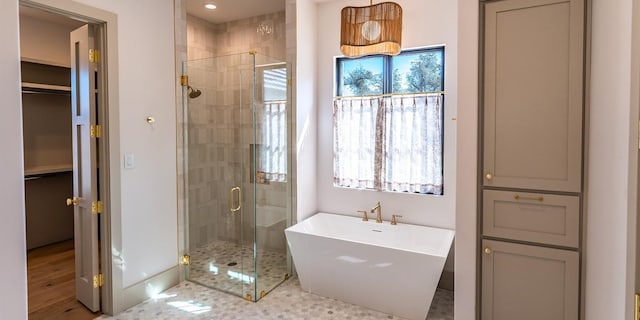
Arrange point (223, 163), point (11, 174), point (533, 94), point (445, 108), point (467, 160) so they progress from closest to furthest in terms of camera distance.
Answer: point (11, 174)
point (533, 94)
point (467, 160)
point (445, 108)
point (223, 163)

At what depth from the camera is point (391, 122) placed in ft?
11.4

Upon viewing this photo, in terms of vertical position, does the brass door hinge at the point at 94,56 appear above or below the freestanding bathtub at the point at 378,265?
above

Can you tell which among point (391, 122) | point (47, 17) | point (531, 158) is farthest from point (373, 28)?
point (47, 17)

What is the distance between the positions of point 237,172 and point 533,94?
2.62 m

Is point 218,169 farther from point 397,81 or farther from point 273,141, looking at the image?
point 397,81

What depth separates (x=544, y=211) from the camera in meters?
2.20

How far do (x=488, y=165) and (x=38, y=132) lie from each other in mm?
5280

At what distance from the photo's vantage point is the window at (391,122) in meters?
3.30

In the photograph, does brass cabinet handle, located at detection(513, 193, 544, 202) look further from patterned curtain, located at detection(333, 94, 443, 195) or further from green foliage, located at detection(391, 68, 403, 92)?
green foliage, located at detection(391, 68, 403, 92)

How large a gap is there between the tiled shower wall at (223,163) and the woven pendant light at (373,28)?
890mm

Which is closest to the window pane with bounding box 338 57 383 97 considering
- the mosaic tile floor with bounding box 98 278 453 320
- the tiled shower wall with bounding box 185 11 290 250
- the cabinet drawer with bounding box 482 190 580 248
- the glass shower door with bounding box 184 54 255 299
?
the tiled shower wall with bounding box 185 11 290 250

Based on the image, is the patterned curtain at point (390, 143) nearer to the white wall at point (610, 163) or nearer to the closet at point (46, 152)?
the white wall at point (610, 163)

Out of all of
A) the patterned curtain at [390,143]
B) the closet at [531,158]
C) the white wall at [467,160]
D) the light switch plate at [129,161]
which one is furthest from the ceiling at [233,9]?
the closet at [531,158]

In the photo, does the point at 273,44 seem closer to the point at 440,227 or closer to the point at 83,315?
the point at 440,227
